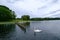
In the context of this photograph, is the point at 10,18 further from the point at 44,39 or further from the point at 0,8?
the point at 44,39

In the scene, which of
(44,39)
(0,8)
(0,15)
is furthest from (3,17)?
(44,39)

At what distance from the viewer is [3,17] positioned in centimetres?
12262

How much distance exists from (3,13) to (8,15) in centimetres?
458

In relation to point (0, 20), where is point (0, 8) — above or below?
above

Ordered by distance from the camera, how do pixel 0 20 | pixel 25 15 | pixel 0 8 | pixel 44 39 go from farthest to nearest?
pixel 25 15
pixel 0 8
pixel 0 20
pixel 44 39

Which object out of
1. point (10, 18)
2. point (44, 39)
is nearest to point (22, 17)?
point (10, 18)

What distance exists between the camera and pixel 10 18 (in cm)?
12825

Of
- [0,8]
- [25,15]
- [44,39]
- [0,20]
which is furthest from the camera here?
[25,15]

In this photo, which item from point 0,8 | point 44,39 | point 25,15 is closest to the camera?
point 44,39

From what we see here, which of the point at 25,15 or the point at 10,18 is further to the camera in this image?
the point at 25,15

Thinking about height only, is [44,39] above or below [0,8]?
below

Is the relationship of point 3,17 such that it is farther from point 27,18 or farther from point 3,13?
point 27,18

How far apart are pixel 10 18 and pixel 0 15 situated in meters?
9.62

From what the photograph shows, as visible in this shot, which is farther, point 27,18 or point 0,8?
point 27,18
